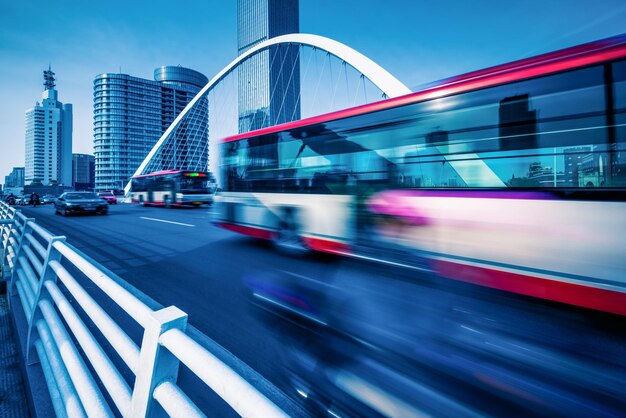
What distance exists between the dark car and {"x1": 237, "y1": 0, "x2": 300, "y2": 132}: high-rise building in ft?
146

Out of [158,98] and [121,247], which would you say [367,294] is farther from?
[158,98]

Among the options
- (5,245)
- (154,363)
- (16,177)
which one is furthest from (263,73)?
(16,177)

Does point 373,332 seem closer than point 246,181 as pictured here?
Yes

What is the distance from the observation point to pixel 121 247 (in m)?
7.34

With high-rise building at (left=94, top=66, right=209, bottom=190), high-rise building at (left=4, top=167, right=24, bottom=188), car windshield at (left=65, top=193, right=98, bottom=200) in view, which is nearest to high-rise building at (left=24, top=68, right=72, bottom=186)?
high-rise building at (left=4, top=167, right=24, bottom=188)

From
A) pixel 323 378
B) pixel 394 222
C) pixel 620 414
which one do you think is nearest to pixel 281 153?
pixel 394 222

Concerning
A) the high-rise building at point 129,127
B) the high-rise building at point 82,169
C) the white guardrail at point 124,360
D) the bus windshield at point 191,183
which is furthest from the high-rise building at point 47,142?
the white guardrail at point 124,360

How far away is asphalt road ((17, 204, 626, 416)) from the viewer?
4.65 feet

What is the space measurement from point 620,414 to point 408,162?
4.09 meters

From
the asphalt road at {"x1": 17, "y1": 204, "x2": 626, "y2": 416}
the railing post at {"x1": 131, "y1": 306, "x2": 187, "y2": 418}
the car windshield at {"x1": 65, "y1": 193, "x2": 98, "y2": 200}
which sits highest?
the car windshield at {"x1": 65, "y1": 193, "x2": 98, "y2": 200}

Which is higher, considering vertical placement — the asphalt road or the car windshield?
the car windshield

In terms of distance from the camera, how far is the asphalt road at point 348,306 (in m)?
1.42

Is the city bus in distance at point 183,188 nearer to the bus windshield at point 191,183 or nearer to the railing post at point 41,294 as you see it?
the bus windshield at point 191,183

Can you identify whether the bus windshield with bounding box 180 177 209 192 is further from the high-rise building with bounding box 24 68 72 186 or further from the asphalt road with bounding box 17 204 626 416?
the high-rise building with bounding box 24 68 72 186
